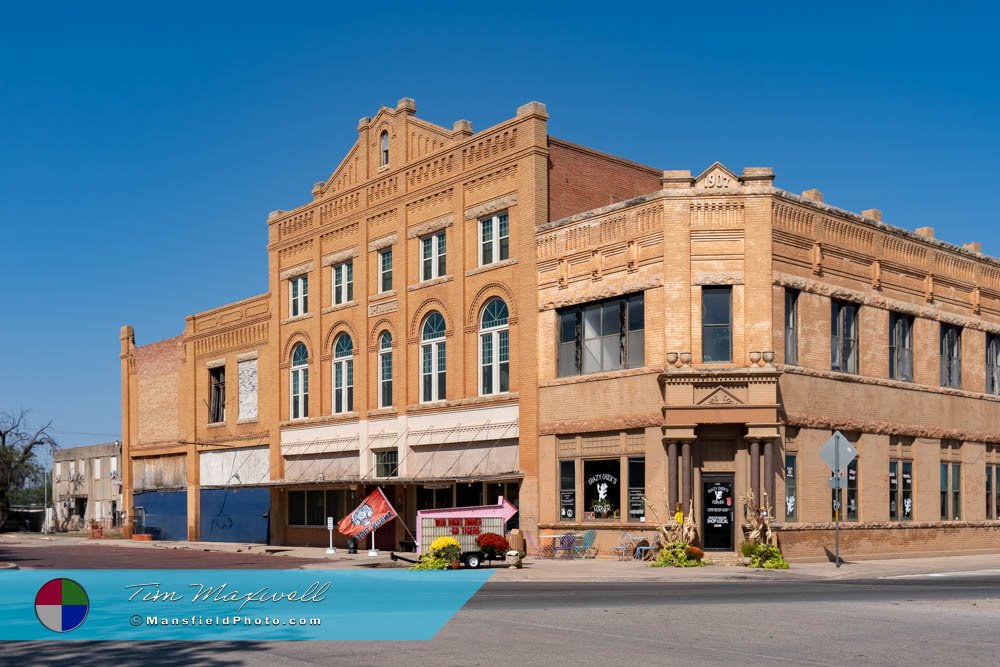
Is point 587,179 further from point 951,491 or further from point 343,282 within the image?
point 951,491

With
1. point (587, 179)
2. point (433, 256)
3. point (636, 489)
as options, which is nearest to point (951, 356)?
point (636, 489)

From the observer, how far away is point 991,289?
4325 cm

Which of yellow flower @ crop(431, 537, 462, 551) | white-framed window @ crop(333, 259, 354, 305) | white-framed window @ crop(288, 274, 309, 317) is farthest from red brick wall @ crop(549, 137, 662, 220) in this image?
white-framed window @ crop(288, 274, 309, 317)

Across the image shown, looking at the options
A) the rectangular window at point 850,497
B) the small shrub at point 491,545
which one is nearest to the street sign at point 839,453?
the rectangular window at point 850,497

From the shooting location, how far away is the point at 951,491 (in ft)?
132

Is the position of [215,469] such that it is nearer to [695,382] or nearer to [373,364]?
[373,364]

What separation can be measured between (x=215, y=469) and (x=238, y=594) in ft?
117

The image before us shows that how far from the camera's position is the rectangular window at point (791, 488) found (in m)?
33.4

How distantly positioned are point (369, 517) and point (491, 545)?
7.81 metres

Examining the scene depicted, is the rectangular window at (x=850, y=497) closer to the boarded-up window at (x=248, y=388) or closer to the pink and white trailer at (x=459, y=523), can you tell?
the pink and white trailer at (x=459, y=523)

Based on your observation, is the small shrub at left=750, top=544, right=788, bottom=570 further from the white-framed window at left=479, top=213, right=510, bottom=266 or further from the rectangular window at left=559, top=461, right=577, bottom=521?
the white-framed window at left=479, top=213, right=510, bottom=266

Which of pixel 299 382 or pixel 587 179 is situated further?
pixel 299 382

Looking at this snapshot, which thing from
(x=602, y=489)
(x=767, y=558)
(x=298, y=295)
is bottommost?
(x=767, y=558)

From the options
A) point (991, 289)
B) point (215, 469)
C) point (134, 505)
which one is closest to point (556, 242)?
point (991, 289)
